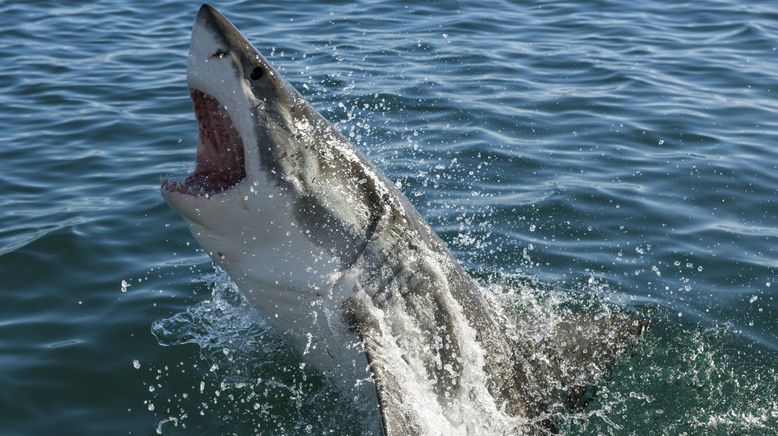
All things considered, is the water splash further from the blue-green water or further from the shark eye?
the shark eye

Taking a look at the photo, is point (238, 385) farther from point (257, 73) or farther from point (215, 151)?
point (257, 73)

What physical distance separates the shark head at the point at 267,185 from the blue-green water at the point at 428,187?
2.53 feet

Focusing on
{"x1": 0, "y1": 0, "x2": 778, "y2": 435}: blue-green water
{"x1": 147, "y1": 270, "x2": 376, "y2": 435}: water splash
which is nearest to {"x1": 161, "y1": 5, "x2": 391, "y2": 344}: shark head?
{"x1": 147, "y1": 270, "x2": 376, "y2": 435}: water splash

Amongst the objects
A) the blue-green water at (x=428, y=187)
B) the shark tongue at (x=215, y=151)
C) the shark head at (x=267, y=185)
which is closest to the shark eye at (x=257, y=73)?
the shark head at (x=267, y=185)

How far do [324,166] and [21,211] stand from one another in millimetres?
3322

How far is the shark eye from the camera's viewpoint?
14.3 feet

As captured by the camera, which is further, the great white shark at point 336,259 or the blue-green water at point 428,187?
the blue-green water at point 428,187

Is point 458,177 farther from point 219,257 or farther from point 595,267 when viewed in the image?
point 219,257

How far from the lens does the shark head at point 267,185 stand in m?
4.27

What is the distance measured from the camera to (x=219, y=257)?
453cm

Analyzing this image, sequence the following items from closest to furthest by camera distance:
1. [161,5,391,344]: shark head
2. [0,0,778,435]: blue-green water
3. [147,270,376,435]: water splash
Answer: [161,5,391,344]: shark head, [147,270,376,435]: water splash, [0,0,778,435]: blue-green water

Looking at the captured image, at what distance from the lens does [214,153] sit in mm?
4328

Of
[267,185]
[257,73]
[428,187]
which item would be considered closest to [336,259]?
[267,185]

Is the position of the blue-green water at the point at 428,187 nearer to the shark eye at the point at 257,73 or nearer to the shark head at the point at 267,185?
the shark head at the point at 267,185
